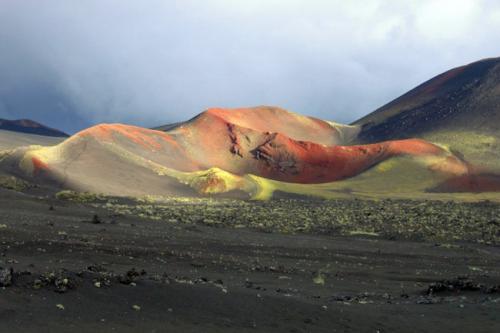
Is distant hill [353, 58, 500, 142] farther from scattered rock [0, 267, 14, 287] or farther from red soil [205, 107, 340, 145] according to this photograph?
scattered rock [0, 267, 14, 287]

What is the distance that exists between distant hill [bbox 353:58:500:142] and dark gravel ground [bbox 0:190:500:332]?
316ft

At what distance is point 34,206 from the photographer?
38.1m

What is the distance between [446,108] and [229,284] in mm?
131264

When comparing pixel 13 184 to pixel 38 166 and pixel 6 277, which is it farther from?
pixel 6 277

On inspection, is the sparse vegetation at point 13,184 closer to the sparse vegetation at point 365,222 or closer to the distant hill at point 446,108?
the sparse vegetation at point 365,222

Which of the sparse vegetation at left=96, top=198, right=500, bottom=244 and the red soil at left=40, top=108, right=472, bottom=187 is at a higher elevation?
the red soil at left=40, top=108, right=472, bottom=187

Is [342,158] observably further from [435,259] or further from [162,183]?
[435,259]

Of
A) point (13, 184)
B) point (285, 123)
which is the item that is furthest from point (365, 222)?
point (285, 123)

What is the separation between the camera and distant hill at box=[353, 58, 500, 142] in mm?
124000

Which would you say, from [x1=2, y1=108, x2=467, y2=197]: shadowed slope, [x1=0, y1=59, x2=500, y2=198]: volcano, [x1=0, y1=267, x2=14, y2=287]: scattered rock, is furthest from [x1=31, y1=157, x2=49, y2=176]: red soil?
[x1=0, y1=267, x2=14, y2=287]: scattered rock

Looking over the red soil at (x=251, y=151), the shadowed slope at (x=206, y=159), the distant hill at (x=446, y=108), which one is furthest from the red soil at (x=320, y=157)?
the distant hill at (x=446, y=108)

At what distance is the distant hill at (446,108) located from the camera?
124 m

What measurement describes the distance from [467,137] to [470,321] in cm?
10979

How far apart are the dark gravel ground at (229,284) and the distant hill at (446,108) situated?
316 ft
